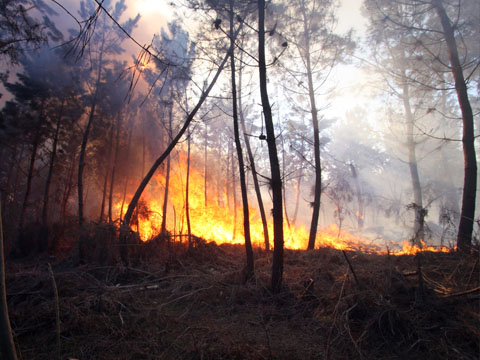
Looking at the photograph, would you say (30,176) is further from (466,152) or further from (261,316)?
(466,152)

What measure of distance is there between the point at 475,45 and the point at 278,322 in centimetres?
1530

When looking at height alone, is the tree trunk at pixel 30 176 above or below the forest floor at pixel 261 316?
above

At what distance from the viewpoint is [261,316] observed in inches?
132

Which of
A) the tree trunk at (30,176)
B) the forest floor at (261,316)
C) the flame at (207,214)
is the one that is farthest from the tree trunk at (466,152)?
the tree trunk at (30,176)

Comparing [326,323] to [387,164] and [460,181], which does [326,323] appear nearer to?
[387,164]

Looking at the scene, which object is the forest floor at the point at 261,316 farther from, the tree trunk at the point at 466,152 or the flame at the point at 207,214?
the flame at the point at 207,214

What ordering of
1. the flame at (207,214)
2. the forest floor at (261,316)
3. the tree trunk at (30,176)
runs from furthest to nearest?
the flame at (207,214) → the tree trunk at (30,176) → the forest floor at (261,316)

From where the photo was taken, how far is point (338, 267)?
552 centimetres

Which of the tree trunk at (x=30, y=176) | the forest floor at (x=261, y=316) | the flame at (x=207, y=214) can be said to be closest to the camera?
the forest floor at (x=261, y=316)

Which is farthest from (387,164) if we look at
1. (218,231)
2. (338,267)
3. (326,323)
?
(326,323)

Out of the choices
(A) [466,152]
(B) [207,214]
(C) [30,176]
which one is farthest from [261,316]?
(B) [207,214]

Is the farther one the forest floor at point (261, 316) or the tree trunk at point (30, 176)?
the tree trunk at point (30, 176)

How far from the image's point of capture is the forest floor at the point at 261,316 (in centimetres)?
289

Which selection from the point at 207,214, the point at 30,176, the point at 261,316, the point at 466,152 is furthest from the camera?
the point at 207,214
